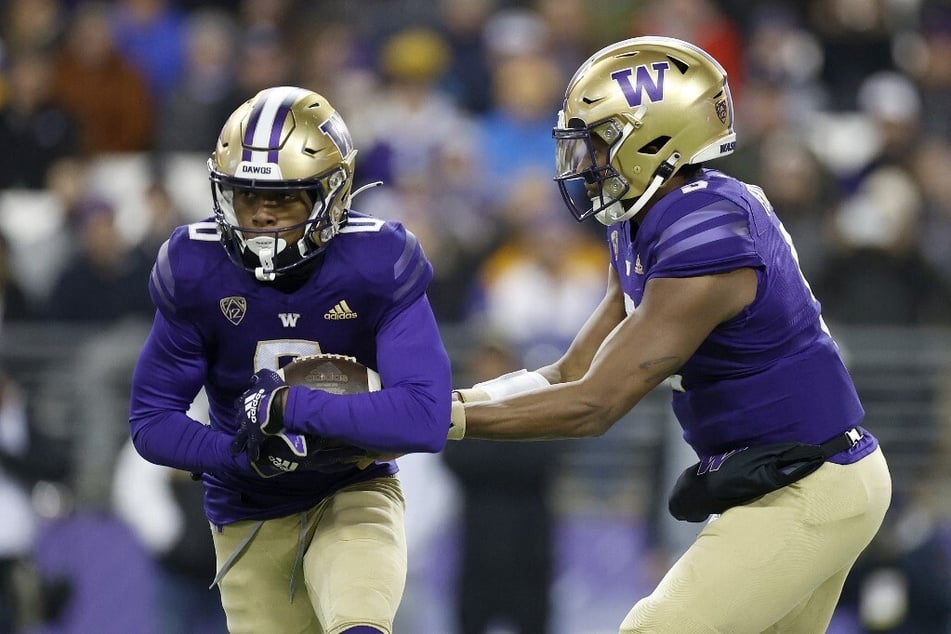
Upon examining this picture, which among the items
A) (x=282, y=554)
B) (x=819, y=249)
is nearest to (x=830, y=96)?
(x=819, y=249)

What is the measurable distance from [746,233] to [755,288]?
0.15 m

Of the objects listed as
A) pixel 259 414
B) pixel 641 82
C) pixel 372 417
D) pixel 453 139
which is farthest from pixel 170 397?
pixel 453 139

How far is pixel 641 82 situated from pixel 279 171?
109cm

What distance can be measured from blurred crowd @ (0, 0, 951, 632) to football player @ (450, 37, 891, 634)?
3382 mm

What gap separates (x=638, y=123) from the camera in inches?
174

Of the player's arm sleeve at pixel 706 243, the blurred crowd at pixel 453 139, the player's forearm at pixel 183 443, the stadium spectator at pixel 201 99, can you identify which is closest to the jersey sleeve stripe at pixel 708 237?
the player's arm sleeve at pixel 706 243

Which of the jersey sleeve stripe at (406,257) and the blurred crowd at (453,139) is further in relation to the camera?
the blurred crowd at (453,139)

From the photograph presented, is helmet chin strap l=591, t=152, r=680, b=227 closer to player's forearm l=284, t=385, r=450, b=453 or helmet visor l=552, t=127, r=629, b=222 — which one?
helmet visor l=552, t=127, r=629, b=222

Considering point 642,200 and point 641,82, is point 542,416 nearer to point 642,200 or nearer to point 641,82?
point 642,200

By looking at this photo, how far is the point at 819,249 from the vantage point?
29.5ft

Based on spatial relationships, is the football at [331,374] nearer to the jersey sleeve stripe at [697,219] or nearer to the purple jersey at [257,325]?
the purple jersey at [257,325]

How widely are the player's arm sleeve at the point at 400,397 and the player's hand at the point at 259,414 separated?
3 cm

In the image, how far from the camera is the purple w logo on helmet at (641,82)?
14.5 feet

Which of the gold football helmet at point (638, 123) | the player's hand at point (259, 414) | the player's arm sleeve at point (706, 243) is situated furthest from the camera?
the gold football helmet at point (638, 123)
